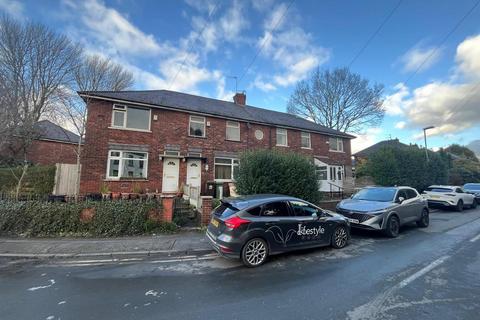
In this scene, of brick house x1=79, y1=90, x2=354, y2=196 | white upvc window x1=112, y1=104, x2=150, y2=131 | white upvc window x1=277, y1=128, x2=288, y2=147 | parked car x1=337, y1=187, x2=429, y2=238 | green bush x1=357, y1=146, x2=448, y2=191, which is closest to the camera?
parked car x1=337, y1=187, x2=429, y2=238

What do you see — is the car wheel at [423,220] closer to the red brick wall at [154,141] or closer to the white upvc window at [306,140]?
the red brick wall at [154,141]

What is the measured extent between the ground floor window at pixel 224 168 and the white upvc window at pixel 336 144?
35.3 feet

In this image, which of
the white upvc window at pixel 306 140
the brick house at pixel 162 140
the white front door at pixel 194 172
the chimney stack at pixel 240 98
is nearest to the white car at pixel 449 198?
the brick house at pixel 162 140

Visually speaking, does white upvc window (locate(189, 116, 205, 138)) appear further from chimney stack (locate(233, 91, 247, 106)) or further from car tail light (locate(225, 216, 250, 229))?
car tail light (locate(225, 216, 250, 229))

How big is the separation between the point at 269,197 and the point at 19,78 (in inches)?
904

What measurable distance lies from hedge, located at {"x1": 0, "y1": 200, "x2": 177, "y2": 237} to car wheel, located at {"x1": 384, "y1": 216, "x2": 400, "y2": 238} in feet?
25.9

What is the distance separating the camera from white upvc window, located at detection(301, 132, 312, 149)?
2027cm

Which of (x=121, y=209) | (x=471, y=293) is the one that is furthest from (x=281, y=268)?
(x=121, y=209)

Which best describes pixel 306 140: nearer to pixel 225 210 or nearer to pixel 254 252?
pixel 225 210

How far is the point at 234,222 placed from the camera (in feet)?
16.9

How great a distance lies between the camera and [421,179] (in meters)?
20.5

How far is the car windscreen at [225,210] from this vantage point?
216 inches

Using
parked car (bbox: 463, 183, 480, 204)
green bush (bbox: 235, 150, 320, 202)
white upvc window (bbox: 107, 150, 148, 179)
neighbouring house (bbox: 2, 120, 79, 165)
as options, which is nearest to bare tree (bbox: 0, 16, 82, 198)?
neighbouring house (bbox: 2, 120, 79, 165)

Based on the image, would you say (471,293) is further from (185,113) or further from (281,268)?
(185,113)
